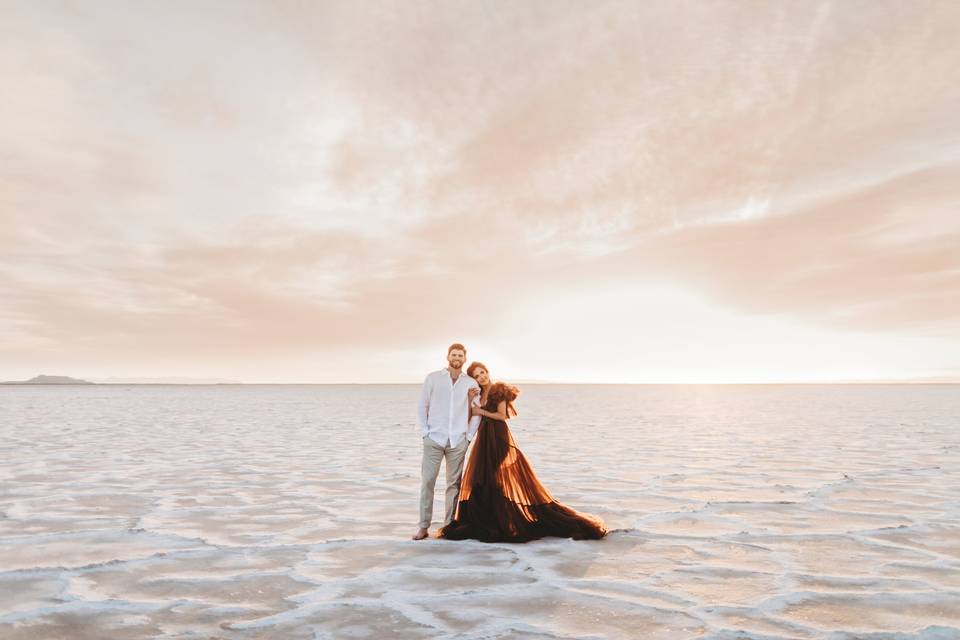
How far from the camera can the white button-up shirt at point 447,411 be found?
709 cm

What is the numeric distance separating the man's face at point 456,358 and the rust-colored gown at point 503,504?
0.50 m

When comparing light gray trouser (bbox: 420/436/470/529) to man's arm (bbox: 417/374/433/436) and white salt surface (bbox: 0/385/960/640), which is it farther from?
white salt surface (bbox: 0/385/960/640)

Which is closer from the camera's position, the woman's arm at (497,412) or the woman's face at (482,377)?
the woman's arm at (497,412)

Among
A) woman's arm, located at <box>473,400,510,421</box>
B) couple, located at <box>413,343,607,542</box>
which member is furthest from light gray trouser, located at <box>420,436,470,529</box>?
woman's arm, located at <box>473,400,510,421</box>

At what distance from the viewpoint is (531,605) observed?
15.6ft

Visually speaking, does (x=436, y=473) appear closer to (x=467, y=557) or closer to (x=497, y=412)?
(x=497, y=412)

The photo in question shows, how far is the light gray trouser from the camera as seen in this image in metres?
6.93

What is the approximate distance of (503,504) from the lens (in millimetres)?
6961

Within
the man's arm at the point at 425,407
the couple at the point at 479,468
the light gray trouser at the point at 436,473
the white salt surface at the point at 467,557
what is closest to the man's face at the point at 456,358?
the couple at the point at 479,468

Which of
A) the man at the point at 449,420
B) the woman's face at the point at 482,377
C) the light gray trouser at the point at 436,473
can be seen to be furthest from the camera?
the woman's face at the point at 482,377

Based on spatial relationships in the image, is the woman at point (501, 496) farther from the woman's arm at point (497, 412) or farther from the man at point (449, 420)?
the man at point (449, 420)

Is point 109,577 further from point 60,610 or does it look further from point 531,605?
point 531,605

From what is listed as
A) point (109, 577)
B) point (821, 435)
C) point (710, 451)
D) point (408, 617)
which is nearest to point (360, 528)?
point (109, 577)

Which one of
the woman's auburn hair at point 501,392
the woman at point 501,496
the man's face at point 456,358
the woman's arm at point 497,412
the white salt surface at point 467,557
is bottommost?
the white salt surface at point 467,557
